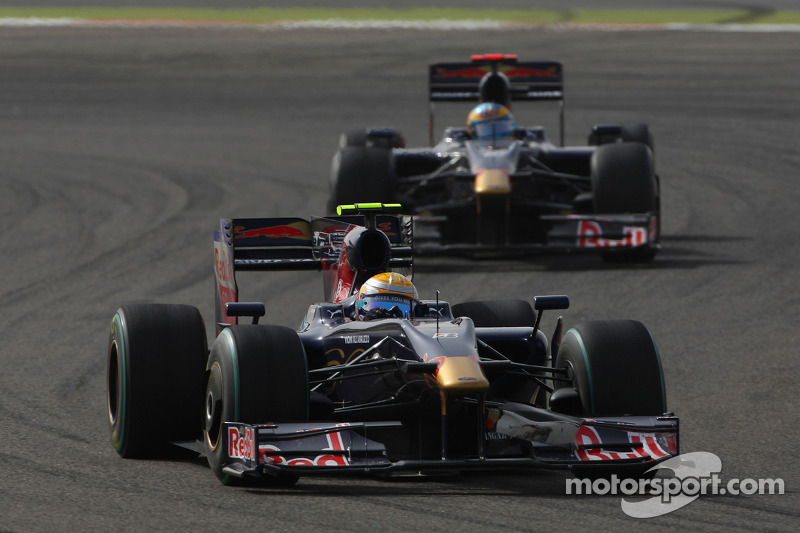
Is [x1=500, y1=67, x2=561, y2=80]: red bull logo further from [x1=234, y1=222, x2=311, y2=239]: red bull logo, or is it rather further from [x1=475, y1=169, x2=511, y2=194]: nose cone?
[x1=234, y1=222, x2=311, y2=239]: red bull logo

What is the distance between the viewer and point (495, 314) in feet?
32.3

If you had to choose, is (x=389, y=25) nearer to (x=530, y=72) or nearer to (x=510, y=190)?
(x=530, y=72)

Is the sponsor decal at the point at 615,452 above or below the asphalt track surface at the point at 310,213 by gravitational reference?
above

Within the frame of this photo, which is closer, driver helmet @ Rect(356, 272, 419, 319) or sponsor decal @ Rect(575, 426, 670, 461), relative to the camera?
sponsor decal @ Rect(575, 426, 670, 461)

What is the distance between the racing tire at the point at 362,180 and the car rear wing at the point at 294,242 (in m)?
6.68

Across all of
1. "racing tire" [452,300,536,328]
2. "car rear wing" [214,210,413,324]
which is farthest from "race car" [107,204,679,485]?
"car rear wing" [214,210,413,324]

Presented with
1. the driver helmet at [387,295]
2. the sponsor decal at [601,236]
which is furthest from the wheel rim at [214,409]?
the sponsor decal at [601,236]

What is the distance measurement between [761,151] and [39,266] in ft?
44.6

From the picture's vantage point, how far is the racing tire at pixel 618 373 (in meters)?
8.20

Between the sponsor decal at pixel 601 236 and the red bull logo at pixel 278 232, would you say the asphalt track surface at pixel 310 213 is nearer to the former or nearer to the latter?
the sponsor decal at pixel 601 236

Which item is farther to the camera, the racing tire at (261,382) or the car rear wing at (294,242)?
the car rear wing at (294,242)

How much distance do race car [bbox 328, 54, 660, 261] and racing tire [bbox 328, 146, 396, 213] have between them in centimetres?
1

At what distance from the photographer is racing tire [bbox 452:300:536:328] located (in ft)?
32.1

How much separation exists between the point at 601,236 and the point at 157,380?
Result: 914 cm
